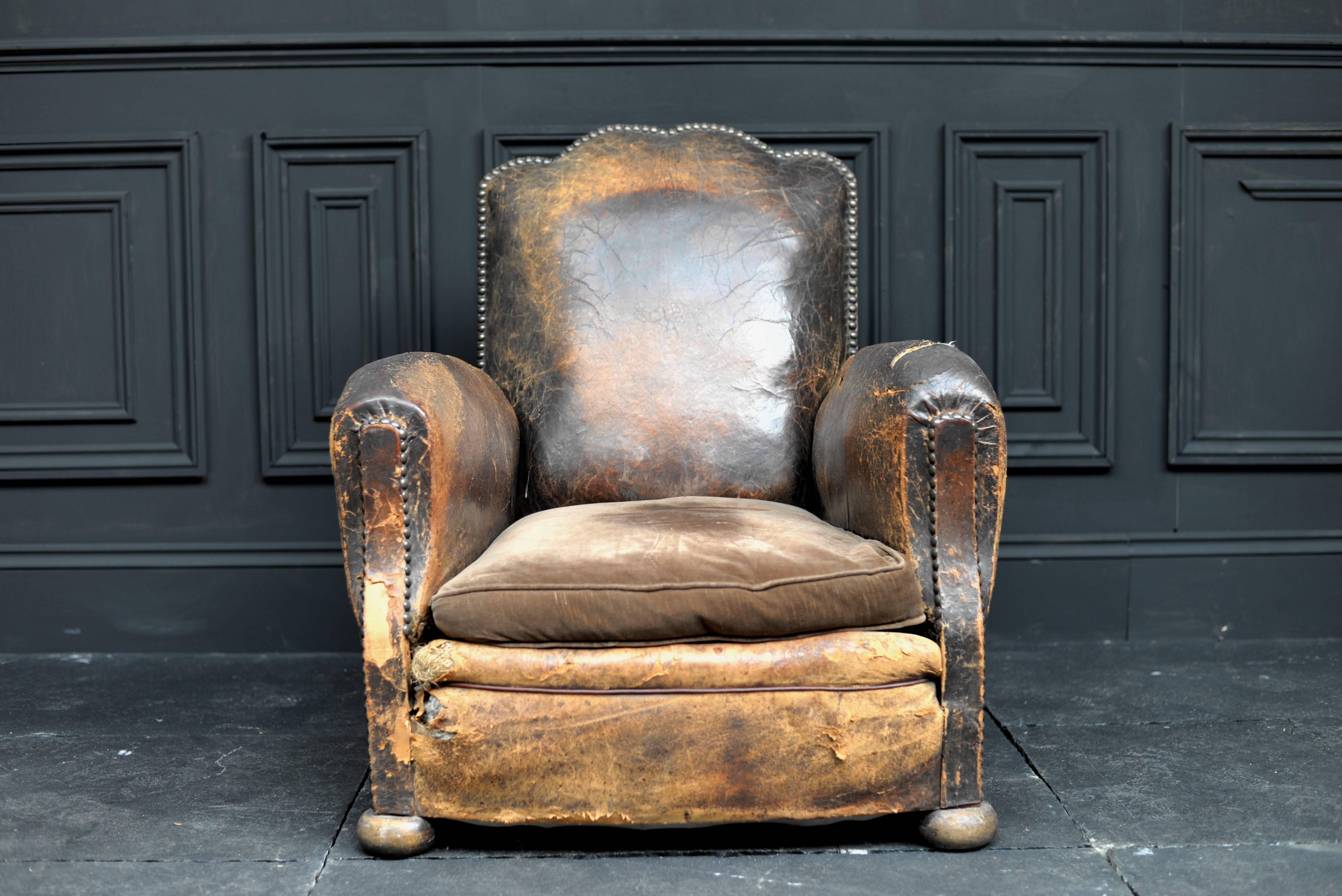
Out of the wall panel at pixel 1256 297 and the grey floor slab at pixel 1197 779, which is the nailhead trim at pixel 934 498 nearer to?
the grey floor slab at pixel 1197 779

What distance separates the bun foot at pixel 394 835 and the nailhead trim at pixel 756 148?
34.7 inches

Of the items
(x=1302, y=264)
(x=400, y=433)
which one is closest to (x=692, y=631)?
(x=400, y=433)

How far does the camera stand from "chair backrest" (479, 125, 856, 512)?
1.79 m

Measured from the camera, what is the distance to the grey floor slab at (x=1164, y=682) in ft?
6.11

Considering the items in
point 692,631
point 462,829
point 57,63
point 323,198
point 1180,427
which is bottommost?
Result: point 462,829

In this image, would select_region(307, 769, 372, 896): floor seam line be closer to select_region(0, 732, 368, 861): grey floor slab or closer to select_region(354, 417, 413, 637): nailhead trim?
select_region(0, 732, 368, 861): grey floor slab

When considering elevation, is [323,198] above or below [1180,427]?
above

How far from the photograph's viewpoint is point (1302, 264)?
234cm

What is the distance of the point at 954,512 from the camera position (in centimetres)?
133

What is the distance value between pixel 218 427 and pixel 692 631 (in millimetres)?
1522

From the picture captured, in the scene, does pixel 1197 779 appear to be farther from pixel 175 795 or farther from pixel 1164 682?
pixel 175 795

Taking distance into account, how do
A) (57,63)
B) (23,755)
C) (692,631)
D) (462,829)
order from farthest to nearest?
(57,63) → (23,755) → (462,829) → (692,631)

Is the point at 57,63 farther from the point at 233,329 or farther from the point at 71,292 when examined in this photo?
the point at 233,329

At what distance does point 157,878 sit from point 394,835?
296 millimetres
